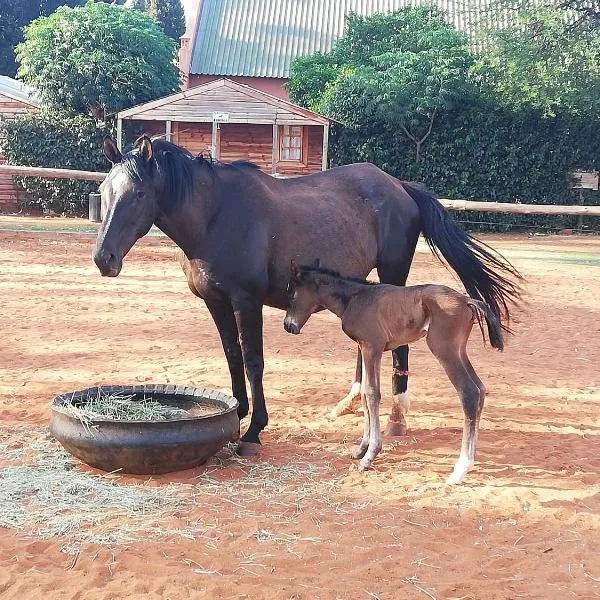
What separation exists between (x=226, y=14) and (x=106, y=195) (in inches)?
1327

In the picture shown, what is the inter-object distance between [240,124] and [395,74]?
5301 mm

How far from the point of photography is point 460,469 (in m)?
4.55

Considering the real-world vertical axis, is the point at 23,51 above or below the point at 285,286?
above

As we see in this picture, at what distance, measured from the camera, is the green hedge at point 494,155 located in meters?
22.9

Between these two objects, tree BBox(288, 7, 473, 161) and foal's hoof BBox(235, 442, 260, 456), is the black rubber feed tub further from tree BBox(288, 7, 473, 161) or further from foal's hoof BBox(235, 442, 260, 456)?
tree BBox(288, 7, 473, 161)

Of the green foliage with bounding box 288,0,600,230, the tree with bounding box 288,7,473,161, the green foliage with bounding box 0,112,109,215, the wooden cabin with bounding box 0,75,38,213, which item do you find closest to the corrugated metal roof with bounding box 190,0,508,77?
the tree with bounding box 288,7,473,161

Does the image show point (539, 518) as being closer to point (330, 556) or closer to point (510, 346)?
point (330, 556)

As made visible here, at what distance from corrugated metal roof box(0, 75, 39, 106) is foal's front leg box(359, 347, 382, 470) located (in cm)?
2330

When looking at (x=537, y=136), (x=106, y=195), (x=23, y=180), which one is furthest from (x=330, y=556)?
(x=23, y=180)

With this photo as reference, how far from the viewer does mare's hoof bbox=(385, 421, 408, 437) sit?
17.9 ft

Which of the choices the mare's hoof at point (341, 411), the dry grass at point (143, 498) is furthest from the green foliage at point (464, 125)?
Answer: the dry grass at point (143, 498)

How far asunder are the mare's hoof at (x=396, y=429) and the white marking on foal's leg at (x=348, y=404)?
481 mm

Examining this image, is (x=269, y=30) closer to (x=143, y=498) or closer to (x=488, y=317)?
(x=488, y=317)

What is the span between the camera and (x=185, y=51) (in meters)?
32.7
